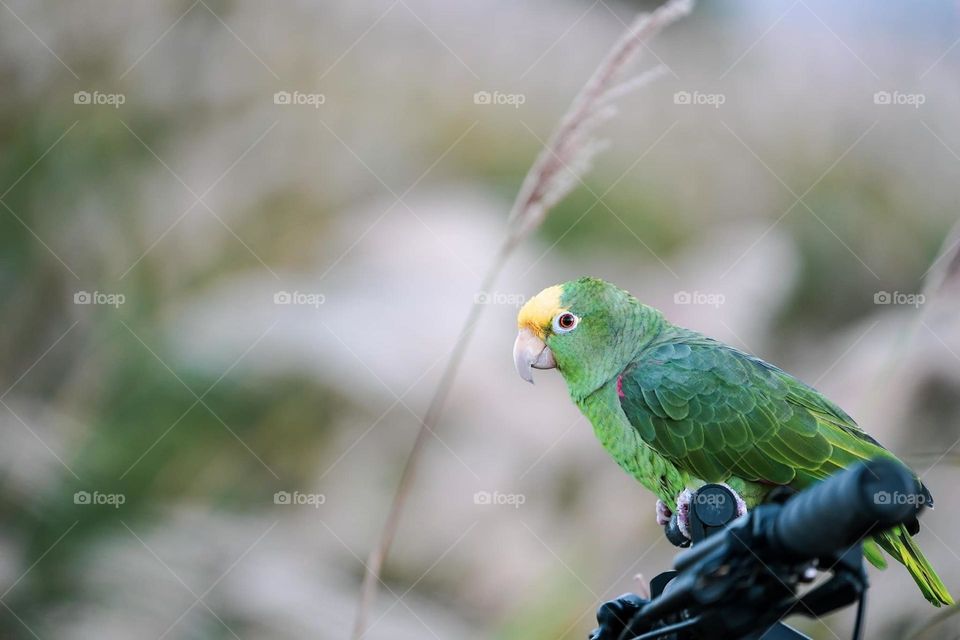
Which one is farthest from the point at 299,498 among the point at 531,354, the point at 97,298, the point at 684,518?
the point at 684,518

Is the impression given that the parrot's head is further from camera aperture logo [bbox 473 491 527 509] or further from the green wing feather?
camera aperture logo [bbox 473 491 527 509]

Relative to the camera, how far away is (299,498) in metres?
4.08

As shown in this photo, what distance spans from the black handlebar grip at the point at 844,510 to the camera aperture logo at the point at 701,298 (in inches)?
126

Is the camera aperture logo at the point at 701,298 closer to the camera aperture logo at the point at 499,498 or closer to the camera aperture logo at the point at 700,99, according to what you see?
the camera aperture logo at the point at 499,498

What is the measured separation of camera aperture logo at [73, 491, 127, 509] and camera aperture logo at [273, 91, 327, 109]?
2370mm

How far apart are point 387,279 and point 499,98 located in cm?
171

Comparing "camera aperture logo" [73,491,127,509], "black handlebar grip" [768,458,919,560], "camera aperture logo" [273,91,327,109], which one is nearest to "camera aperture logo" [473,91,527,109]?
"camera aperture logo" [273,91,327,109]

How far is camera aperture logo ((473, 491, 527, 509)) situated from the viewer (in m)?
4.18

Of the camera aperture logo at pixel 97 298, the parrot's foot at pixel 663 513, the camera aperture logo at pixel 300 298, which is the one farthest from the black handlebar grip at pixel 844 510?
the camera aperture logo at pixel 97 298

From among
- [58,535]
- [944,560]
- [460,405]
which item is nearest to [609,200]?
[460,405]

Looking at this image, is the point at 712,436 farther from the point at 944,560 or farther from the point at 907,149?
the point at 907,149

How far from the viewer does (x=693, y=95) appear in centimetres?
547

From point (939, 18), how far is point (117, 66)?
4.65 m

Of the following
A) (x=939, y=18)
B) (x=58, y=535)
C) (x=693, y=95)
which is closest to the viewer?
(x=58, y=535)
